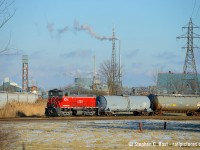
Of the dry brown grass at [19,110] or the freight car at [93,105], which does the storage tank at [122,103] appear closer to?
the freight car at [93,105]

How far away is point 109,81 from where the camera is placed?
107438 mm

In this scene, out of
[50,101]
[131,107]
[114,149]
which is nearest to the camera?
[114,149]

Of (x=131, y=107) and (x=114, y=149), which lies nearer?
(x=114, y=149)

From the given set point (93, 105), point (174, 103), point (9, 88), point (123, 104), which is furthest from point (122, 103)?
point (9, 88)

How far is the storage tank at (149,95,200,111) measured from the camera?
5691 cm

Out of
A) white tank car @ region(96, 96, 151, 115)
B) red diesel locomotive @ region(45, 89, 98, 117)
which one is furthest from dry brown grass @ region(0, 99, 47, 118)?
white tank car @ region(96, 96, 151, 115)

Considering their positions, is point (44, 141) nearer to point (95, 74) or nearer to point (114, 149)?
point (114, 149)

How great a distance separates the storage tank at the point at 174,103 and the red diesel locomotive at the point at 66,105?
401 inches

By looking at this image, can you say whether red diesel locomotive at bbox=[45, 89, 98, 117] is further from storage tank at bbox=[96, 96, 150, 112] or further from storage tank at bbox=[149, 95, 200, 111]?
Result: storage tank at bbox=[149, 95, 200, 111]

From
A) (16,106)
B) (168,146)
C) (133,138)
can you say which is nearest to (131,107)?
(16,106)

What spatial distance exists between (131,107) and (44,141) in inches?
1309

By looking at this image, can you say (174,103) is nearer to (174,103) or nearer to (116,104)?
(174,103)

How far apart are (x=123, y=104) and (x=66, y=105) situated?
879cm

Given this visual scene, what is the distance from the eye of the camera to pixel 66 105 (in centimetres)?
5044
